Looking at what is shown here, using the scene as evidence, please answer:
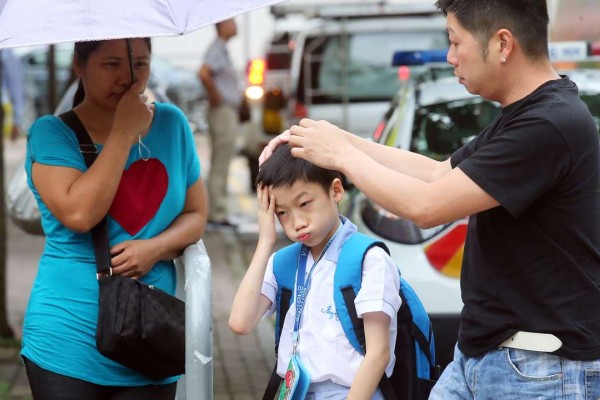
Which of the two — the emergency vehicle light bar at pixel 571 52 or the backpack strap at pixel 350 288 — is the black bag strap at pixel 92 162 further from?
the emergency vehicle light bar at pixel 571 52

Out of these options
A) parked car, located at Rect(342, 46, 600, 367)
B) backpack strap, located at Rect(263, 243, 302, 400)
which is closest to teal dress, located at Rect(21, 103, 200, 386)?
backpack strap, located at Rect(263, 243, 302, 400)

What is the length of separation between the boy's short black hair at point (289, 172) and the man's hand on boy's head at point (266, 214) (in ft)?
0.09

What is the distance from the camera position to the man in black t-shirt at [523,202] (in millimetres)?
2725

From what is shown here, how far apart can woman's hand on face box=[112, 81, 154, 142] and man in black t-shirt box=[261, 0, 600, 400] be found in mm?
933

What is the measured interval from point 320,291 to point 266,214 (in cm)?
26

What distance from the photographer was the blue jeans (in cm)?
279

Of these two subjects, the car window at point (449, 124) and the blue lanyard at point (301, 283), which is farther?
the car window at point (449, 124)

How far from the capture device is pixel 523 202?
107 inches

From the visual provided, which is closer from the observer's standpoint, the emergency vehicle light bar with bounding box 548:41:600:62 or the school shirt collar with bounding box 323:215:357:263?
the school shirt collar with bounding box 323:215:357:263

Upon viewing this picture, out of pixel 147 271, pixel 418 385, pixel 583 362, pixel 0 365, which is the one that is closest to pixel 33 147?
pixel 147 271

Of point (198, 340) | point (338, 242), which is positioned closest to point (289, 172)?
point (338, 242)

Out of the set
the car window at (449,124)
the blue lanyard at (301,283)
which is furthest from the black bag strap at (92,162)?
the car window at (449,124)

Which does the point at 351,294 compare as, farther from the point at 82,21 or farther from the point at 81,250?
the point at 82,21

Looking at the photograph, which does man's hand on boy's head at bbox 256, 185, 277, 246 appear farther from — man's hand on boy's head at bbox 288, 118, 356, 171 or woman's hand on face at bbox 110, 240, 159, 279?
woman's hand on face at bbox 110, 240, 159, 279
